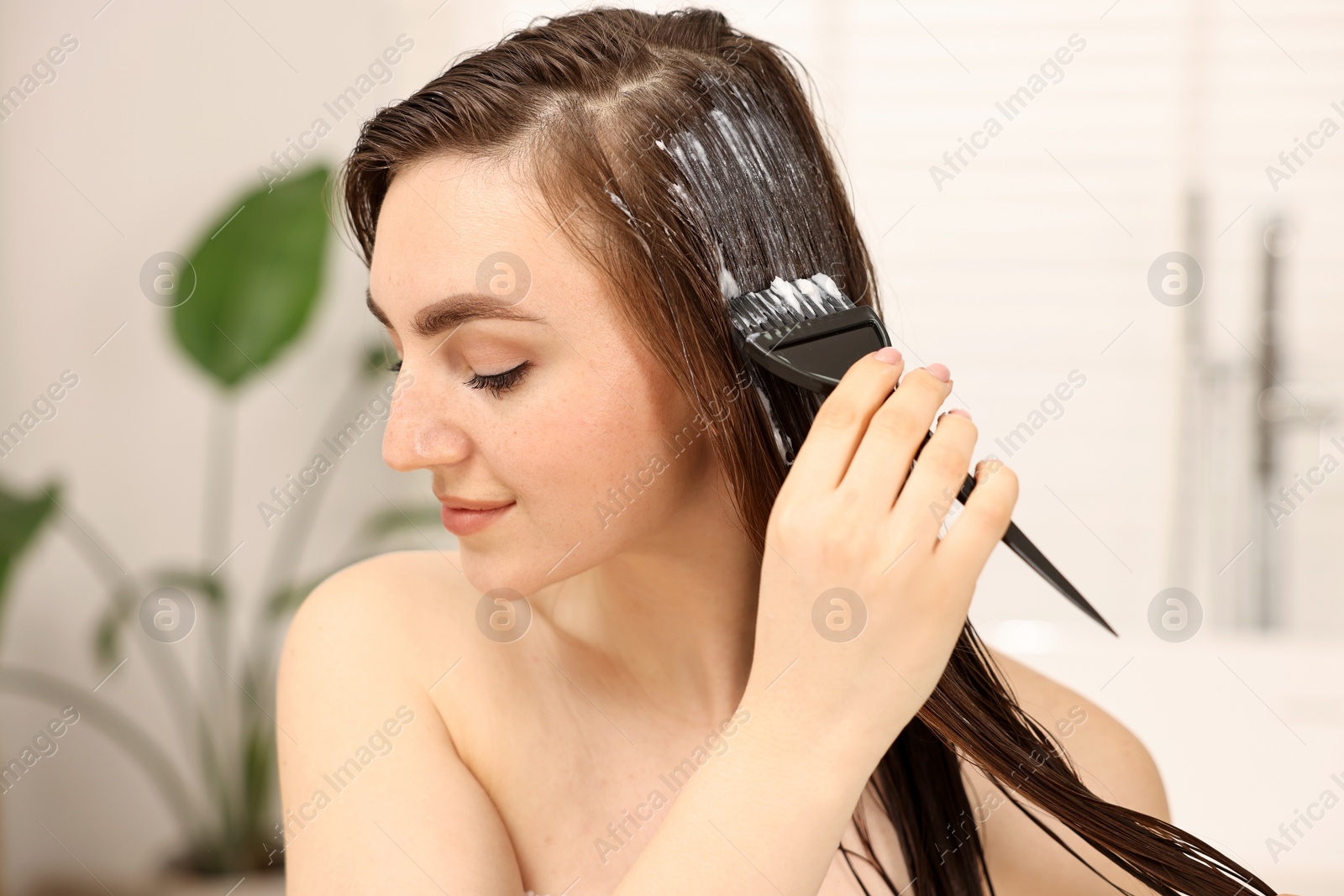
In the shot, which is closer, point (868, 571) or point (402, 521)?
point (868, 571)

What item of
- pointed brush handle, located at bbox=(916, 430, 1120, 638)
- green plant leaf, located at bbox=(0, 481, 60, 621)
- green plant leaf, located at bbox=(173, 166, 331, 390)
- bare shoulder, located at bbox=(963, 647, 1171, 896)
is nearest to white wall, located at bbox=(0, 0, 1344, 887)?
green plant leaf, located at bbox=(173, 166, 331, 390)

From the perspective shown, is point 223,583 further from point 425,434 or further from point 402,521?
point 425,434

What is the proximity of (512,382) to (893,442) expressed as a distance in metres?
0.22

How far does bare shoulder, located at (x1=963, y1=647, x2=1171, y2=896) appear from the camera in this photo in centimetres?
74

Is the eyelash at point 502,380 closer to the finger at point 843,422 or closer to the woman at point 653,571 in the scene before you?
the woman at point 653,571

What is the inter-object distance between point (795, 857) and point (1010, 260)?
1.61 meters

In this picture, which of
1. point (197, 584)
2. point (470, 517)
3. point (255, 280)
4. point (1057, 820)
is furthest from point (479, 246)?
point (197, 584)

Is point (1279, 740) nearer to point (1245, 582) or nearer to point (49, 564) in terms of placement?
point (1245, 582)

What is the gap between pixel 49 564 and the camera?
68.2 inches

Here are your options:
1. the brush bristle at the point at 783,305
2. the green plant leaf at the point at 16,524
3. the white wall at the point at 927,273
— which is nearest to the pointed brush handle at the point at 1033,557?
the brush bristle at the point at 783,305

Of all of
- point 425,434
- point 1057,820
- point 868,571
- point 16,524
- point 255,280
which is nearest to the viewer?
point 868,571

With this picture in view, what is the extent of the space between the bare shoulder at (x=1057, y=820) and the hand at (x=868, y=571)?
25 cm

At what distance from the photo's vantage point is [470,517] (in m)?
0.63

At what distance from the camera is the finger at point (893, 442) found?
51 centimetres
